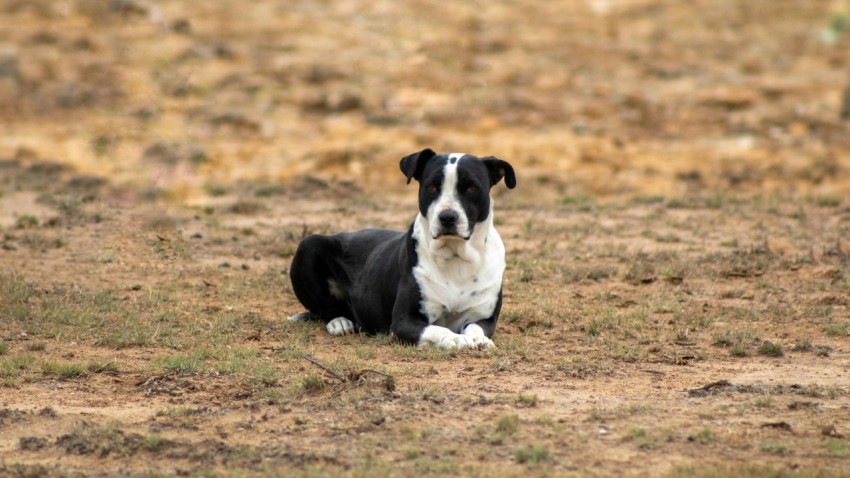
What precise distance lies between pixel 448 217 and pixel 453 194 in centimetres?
18

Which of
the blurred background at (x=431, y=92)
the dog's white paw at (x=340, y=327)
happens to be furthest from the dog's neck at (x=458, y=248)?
the blurred background at (x=431, y=92)

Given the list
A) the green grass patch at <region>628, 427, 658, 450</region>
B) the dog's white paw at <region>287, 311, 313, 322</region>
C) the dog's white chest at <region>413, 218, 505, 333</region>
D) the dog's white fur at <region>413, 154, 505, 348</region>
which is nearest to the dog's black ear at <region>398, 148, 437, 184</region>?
the dog's white fur at <region>413, 154, 505, 348</region>

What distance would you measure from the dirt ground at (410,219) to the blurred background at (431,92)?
0.34 feet

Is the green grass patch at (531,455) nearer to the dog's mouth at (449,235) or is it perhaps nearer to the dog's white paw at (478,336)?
the dog's white paw at (478,336)

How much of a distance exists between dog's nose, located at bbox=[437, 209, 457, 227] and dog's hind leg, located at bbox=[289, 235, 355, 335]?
1676 millimetres

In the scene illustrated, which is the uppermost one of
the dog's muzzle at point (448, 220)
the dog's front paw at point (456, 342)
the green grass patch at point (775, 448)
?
the dog's muzzle at point (448, 220)

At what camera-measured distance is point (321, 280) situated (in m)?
9.66

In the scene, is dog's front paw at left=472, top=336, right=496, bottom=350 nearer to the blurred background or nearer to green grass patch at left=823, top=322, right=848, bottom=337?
green grass patch at left=823, top=322, right=848, bottom=337

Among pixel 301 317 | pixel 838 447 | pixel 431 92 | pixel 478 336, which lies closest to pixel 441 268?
pixel 478 336

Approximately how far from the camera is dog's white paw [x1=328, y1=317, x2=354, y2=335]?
9.26 m

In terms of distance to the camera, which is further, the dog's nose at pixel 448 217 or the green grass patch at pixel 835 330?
the green grass patch at pixel 835 330

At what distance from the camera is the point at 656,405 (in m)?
6.57

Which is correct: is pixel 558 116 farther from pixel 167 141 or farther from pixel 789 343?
pixel 789 343

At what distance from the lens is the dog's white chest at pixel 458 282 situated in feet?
27.9
